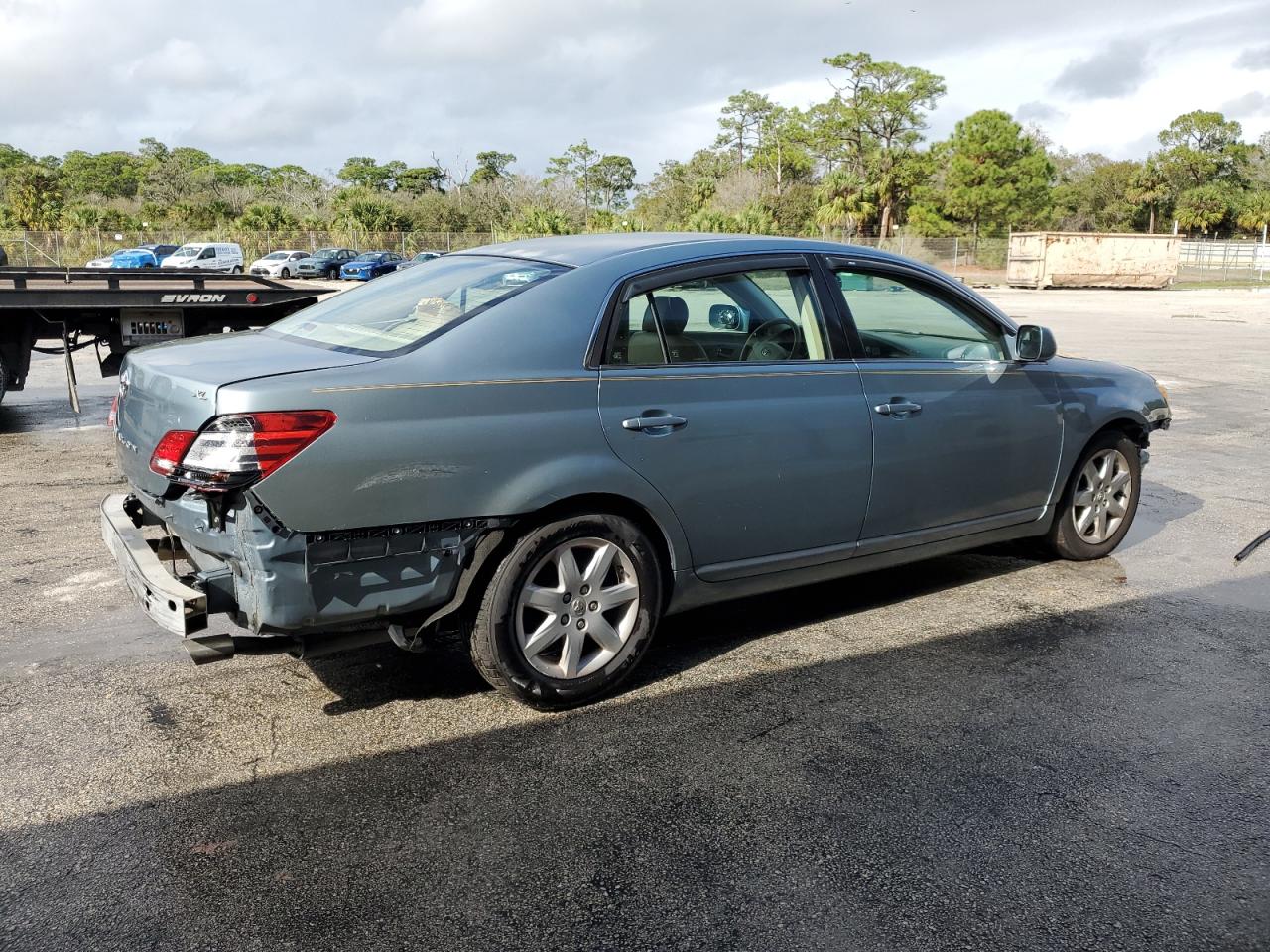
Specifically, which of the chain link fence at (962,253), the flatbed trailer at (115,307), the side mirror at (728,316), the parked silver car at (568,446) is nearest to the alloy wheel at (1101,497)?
the parked silver car at (568,446)

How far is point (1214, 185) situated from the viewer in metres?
77.6

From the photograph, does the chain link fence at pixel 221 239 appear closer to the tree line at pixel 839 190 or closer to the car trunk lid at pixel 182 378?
the tree line at pixel 839 190

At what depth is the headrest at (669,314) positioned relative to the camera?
4070 mm

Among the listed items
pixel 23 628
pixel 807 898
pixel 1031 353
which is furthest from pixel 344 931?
pixel 1031 353

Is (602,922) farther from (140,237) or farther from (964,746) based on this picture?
(140,237)

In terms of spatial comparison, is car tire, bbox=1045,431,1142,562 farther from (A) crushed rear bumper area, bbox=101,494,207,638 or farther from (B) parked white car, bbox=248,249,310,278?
(B) parked white car, bbox=248,249,310,278

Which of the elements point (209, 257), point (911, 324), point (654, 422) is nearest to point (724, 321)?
point (654, 422)

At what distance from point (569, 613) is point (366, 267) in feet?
150

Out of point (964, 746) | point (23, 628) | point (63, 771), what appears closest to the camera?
point (63, 771)

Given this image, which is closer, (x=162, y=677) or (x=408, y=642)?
(x=408, y=642)

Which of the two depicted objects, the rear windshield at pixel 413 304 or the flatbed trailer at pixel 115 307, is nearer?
the rear windshield at pixel 413 304

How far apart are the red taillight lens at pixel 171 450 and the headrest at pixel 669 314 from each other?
1635 mm

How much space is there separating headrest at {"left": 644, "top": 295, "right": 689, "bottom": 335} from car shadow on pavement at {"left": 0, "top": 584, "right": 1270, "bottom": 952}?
1371mm

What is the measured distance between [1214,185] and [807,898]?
87975mm
